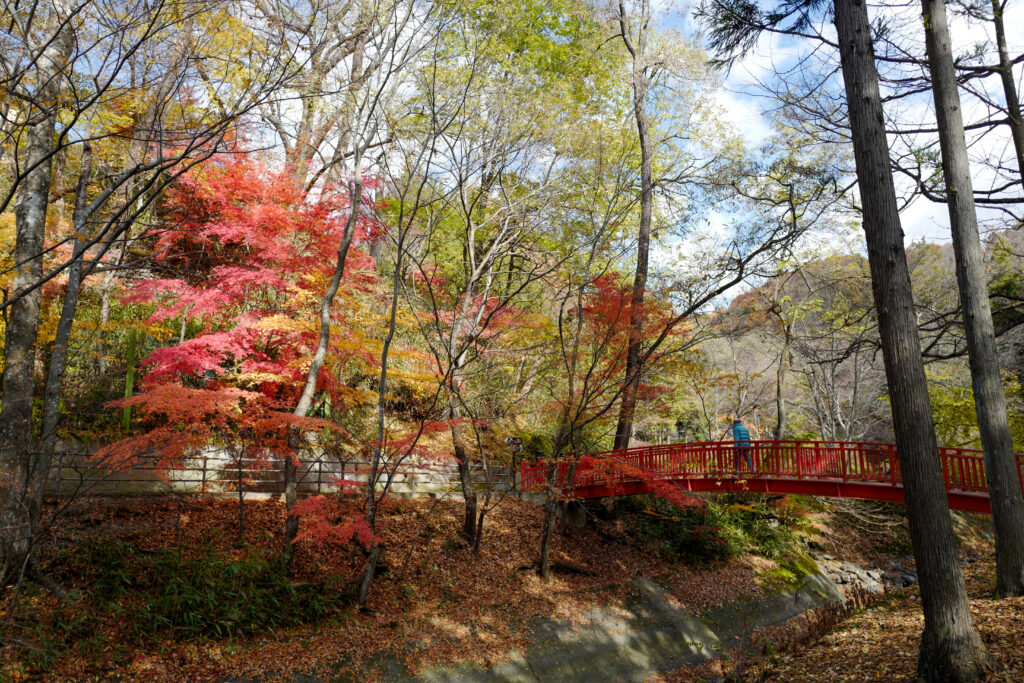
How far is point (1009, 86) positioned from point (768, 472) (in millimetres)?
7786

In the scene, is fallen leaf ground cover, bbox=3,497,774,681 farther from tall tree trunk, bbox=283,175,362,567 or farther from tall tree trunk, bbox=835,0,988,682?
tall tree trunk, bbox=835,0,988,682

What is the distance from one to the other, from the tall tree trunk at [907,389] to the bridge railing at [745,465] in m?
4.35

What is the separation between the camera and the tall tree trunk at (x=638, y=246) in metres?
12.8

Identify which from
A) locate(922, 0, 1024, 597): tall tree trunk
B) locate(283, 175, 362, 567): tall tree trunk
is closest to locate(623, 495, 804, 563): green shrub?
locate(922, 0, 1024, 597): tall tree trunk

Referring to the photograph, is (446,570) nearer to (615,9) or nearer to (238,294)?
(238,294)

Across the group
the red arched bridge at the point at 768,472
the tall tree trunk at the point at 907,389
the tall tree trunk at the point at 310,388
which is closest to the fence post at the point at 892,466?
the red arched bridge at the point at 768,472

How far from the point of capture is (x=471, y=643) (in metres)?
9.34

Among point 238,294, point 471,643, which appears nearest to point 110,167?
point 238,294

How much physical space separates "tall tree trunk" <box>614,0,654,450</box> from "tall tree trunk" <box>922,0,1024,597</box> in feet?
16.5

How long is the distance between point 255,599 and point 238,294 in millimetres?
6052

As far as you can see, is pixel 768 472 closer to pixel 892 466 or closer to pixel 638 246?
pixel 892 466

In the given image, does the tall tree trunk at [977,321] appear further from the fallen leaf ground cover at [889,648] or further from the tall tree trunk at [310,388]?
the tall tree trunk at [310,388]

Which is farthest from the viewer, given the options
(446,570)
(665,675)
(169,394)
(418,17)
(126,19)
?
(446,570)

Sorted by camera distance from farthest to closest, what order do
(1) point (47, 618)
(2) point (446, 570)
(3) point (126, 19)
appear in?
(2) point (446, 570) < (1) point (47, 618) < (3) point (126, 19)
